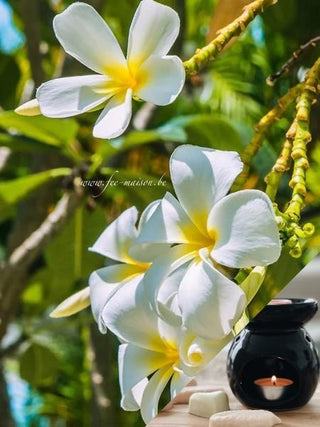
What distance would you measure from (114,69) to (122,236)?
2.8 inches

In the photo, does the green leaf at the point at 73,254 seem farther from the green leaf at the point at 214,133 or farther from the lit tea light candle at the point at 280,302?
the lit tea light candle at the point at 280,302

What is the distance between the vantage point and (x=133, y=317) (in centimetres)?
27

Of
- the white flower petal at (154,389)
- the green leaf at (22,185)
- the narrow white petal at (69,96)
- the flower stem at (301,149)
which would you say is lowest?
the green leaf at (22,185)

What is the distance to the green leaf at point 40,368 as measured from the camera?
789 millimetres

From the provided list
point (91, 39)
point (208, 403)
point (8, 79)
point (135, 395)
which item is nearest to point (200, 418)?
point (208, 403)

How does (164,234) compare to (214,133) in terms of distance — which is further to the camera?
(214,133)

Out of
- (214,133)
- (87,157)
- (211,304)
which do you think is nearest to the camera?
(211,304)

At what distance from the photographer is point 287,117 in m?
0.41

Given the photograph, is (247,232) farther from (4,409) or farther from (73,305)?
(4,409)

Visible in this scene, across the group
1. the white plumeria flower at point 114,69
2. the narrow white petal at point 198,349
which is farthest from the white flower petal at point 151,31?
the narrow white petal at point 198,349

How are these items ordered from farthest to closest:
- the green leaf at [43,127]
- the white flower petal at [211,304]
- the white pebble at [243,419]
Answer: the green leaf at [43,127]
the white pebble at [243,419]
the white flower petal at [211,304]

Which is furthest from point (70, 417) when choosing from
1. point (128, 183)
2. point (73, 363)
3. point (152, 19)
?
point (152, 19)

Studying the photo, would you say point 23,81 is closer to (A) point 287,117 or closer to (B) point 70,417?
(B) point 70,417

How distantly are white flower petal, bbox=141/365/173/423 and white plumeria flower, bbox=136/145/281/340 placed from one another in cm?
5
